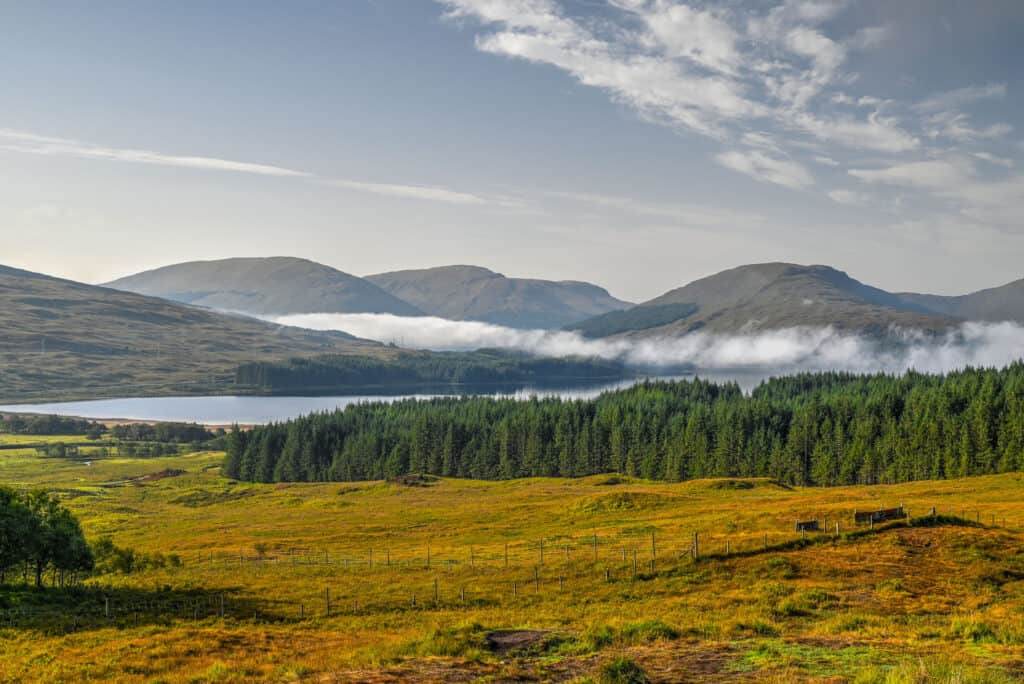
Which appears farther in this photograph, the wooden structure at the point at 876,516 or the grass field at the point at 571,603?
the wooden structure at the point at 876,516

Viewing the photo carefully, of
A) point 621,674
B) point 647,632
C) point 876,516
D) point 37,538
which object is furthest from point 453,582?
point 37,538

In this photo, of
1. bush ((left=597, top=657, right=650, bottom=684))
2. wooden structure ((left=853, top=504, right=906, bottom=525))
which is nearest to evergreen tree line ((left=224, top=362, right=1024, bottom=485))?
wooden structure ((left=853, top=504, right=906, bottom=525))

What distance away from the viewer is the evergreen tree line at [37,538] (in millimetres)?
59000

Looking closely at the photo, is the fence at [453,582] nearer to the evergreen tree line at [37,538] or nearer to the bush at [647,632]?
the evergreen tree line at [37,538]

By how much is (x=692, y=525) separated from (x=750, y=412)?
116737mm

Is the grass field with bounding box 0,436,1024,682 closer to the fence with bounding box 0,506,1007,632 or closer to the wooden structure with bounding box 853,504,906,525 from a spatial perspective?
the fence with bounding box 0,506,1007,632

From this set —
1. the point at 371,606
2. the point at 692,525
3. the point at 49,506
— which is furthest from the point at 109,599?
the point at 692,525

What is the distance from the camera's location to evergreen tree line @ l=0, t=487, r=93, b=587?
194 feet

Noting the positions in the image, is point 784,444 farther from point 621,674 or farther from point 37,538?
point 621,674

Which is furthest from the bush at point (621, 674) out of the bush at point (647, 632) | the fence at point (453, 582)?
the fence at point (453, 582)

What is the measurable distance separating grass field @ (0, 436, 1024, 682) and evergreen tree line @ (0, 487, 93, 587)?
4508 millimetres

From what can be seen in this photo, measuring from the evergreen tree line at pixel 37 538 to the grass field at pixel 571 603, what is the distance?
451 cm

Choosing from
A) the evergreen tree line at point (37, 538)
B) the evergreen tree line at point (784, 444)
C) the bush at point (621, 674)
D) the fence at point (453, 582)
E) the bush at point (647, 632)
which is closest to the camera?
the bush at point (621, 674)

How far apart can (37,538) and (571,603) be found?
4641 cm
